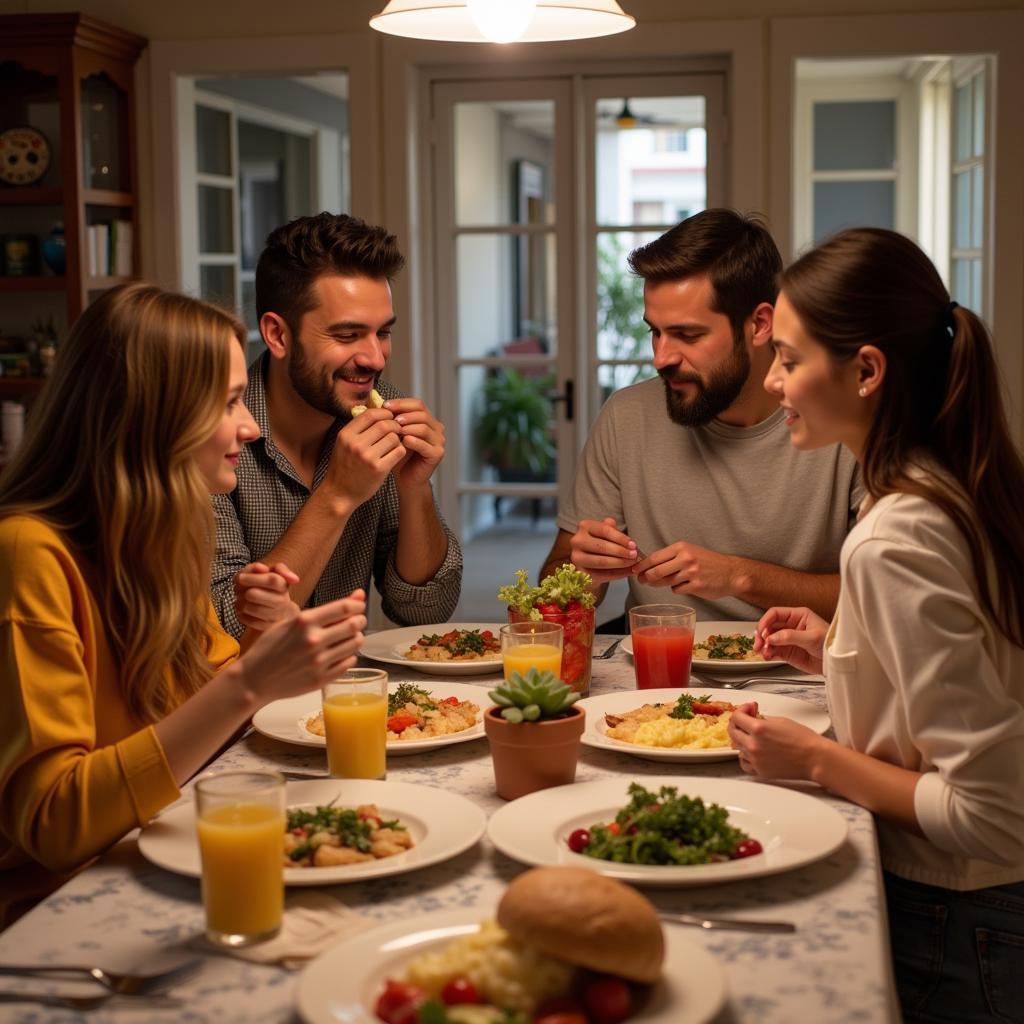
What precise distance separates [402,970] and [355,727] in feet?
1.72

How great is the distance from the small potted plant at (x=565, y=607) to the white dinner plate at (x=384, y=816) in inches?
16.0

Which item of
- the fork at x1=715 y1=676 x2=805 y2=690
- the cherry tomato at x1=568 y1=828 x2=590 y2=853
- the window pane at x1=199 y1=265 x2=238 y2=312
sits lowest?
the fork at x1=715 y1=676 x2=805 y2=690

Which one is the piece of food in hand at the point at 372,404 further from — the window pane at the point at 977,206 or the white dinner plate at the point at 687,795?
the window pane at the point at 977,206

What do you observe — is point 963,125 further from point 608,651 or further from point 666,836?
point 666,836

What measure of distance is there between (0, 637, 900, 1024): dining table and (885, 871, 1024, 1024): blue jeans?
183mm

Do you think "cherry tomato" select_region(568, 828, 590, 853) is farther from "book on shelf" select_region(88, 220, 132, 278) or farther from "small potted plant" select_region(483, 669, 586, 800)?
"book on shelf" select_region(88, 220, 132, 278)

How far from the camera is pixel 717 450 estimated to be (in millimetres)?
2670

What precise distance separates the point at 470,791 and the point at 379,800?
0.14m

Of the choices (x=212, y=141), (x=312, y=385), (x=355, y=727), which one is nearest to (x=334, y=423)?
(x=312, y=385)

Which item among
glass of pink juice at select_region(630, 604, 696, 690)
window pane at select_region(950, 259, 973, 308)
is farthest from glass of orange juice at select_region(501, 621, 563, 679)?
window pane at select_region(950, 259, 973, 308)

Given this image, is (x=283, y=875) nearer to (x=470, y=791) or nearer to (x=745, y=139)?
(x=470, y=791)

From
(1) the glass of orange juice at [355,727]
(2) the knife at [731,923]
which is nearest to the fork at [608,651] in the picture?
(1) the glass of orange juice at [355,727]

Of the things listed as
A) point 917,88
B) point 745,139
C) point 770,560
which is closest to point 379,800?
point 770,560

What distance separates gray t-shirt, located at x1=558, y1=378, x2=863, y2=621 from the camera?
2.55 metres
